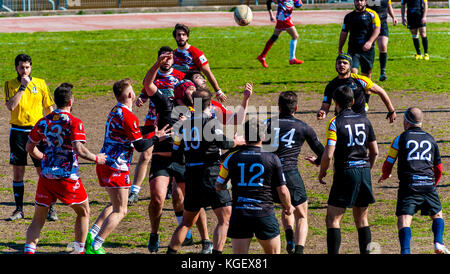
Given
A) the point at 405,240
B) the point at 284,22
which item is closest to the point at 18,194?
the point at 405,240

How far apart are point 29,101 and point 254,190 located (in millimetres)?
4746

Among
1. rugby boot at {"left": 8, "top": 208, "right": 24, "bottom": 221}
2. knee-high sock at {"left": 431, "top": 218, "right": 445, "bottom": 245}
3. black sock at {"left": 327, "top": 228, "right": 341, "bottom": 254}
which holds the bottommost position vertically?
rugby boot at {"left": 8, "top": 208, "right": 24, "bottom": 221}

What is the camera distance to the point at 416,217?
10477 millimetres

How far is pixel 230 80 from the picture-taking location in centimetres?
2052

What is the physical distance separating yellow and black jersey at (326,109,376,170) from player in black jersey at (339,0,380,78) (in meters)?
7.45

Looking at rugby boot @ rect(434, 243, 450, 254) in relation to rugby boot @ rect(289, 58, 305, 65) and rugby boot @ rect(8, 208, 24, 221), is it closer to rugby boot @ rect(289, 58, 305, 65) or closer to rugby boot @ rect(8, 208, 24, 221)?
rugby boot @ rect(8, 208, 24, 221)

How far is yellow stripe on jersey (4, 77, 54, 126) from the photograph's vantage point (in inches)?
424

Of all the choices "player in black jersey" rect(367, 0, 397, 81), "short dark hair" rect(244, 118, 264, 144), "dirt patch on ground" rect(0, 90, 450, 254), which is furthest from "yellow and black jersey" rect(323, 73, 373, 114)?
"player in black jersey" rect(367, 0, 397, 81)

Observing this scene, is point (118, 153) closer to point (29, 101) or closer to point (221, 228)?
point (221, 228)

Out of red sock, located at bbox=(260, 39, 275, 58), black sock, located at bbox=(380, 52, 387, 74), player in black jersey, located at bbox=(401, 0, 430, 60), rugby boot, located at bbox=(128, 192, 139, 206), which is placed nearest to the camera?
rugby boot, located at bbox=(128, 192, 139, 206)

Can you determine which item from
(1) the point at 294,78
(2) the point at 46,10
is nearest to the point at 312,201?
(1) the point at 294,78

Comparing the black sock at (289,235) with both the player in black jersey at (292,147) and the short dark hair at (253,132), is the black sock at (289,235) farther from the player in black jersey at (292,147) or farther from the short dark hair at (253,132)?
the short dark hair at (253,132)

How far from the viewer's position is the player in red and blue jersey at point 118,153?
884 centimetres

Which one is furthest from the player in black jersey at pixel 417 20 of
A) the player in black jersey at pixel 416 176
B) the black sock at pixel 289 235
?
the black sock at pixel 289 235
